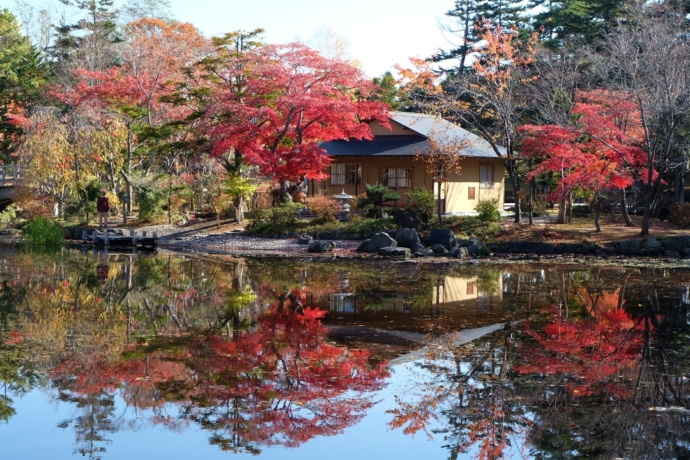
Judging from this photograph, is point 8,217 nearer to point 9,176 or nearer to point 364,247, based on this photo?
point 9,176

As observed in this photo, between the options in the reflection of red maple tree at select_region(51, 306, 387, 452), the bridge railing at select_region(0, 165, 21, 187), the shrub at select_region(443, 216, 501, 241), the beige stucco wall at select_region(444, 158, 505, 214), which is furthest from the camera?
the bridge railing at select_region(0, 165, 21, 187)

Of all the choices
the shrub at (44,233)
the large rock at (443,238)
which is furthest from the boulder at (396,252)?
the shrub at (44,233)

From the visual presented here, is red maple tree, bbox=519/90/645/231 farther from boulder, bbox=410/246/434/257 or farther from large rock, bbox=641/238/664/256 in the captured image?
boulder, bbox=410/246/434/257

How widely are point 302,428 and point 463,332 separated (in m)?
4.85

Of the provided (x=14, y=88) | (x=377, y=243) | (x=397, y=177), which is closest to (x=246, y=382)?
(x=377, y=243)

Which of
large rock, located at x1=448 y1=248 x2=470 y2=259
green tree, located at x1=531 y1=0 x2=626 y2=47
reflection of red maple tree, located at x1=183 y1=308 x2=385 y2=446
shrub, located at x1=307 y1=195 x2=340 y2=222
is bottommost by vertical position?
reflection of red maple tree, located at x1=183 y1=308 x2=385 y2=446

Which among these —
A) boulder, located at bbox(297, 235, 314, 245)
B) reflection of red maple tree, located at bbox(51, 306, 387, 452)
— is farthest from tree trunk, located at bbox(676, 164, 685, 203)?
reflection of red maple tree, located at bbox(51, 306, 387, 452)

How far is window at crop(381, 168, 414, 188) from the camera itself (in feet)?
98.7

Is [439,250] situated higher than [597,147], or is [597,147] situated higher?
[597,147]

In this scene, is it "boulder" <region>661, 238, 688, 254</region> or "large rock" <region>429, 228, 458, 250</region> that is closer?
"boulder" <region>661, 238, 688, 254</region>

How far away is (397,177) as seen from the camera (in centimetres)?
3036

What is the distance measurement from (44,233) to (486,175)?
16.6 m

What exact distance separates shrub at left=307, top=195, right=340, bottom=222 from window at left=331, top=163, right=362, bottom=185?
14.1 ft

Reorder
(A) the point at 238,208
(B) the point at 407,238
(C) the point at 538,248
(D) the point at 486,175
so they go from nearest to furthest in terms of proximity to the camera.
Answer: (C) the point at 538,248
(B) the point at 407,238
(A) the point at 238,208
(D) the point at 486,175
